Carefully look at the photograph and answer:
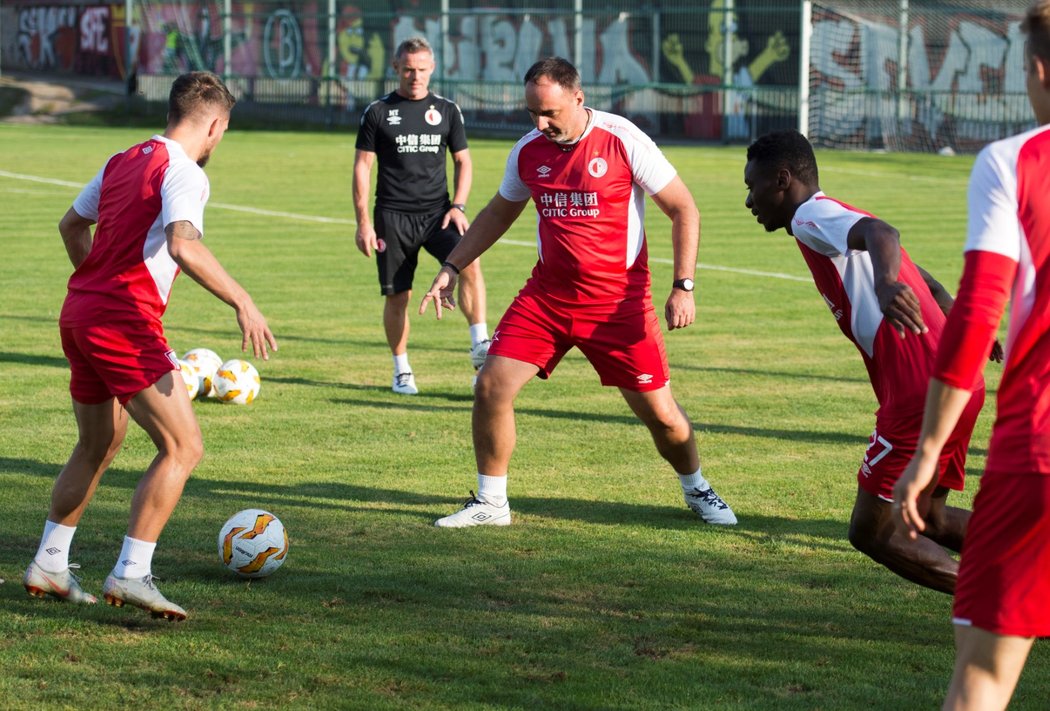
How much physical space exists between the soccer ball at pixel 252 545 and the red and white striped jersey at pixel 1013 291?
3.63m

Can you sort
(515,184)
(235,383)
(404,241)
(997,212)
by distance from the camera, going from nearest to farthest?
1. (997,212)
2. (515,184)
3. (235,383)
4. (404,241)

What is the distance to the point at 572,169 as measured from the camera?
7.44 metres

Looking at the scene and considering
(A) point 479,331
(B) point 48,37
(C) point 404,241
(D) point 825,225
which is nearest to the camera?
(D) point 825,225

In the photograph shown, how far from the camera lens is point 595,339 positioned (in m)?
7.48

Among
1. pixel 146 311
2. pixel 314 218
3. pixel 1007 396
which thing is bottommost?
pixel 314 218

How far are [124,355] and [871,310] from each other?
2837 mm

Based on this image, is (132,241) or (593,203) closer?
(132,241)

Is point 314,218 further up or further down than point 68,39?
further down

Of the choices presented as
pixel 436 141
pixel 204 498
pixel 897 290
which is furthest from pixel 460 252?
pixel 436 141

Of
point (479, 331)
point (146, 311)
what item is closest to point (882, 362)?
point (146, 311)

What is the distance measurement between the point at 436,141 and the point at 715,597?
6127 mm

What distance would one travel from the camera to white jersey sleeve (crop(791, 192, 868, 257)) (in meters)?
5.67

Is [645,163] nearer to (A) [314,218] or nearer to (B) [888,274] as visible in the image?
(B) [888,274]

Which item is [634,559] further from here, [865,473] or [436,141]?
[436,141]
